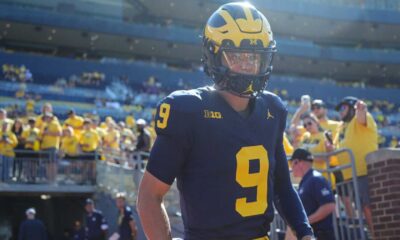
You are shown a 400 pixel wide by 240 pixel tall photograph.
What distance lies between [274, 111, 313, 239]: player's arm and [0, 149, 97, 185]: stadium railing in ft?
35.7

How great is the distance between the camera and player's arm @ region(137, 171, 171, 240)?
2.22 meters

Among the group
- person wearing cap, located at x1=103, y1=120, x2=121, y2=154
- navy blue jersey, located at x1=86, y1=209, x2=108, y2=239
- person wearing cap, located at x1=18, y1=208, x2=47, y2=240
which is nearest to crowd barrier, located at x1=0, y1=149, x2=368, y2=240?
person wearing cap, located at x1=103, y1=120, x2=121, y2=154

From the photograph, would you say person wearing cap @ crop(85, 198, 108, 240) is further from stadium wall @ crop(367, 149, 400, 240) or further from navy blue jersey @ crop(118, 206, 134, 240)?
stadium wall @ crop(367, 149, 400, 240)

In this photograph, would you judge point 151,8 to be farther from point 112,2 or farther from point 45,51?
point 45,51

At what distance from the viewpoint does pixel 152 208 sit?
2.24 meters

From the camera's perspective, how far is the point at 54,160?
1306cm

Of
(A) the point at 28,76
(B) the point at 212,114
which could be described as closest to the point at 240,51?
(B) the point at 212,114

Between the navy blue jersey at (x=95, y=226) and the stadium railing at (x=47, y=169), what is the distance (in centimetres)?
246

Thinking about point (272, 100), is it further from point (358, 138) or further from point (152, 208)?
point (358, 138)

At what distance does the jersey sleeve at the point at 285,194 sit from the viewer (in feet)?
8.26

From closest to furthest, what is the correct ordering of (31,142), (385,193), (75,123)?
(385,193), (31,142), (75,123)

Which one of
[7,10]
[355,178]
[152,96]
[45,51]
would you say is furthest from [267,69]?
[45,51]

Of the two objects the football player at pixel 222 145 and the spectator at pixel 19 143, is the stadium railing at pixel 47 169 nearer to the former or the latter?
the spectator at pixel 19 143

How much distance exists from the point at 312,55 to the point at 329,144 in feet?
90.1
